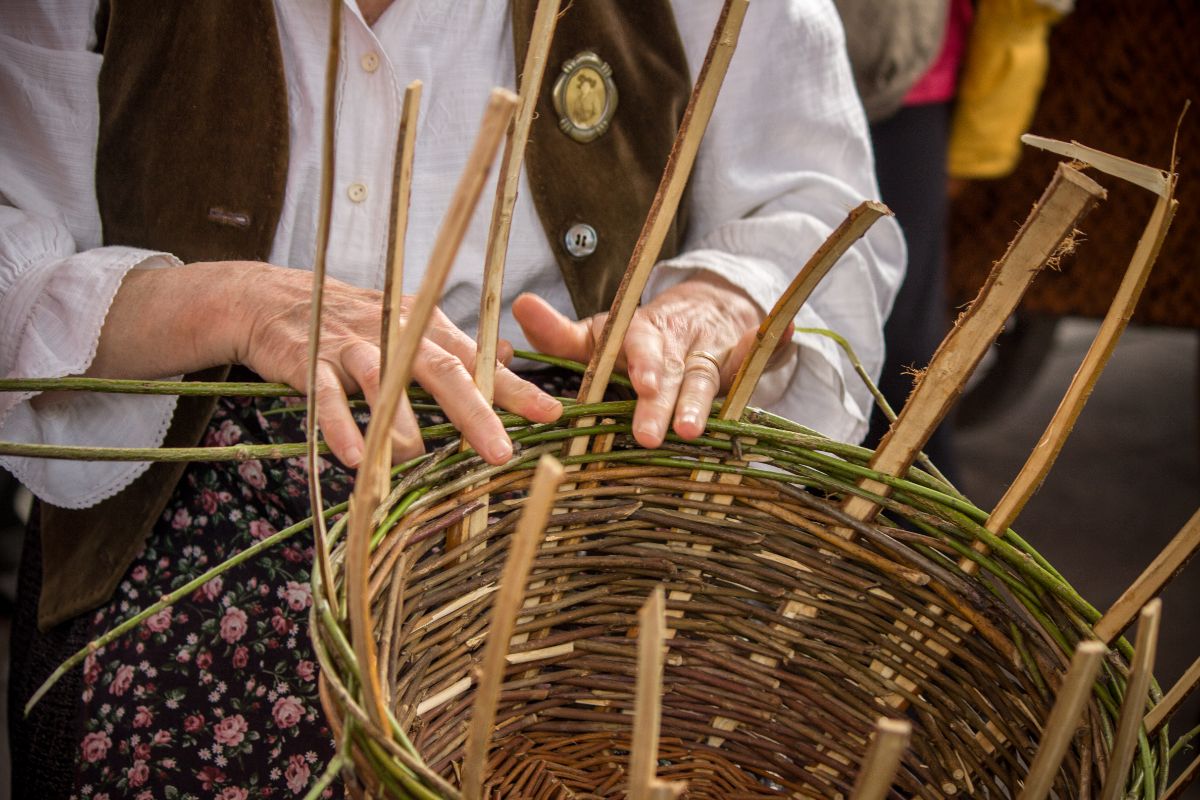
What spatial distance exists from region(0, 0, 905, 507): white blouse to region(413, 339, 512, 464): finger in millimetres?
208

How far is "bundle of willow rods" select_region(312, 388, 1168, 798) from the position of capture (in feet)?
1.55

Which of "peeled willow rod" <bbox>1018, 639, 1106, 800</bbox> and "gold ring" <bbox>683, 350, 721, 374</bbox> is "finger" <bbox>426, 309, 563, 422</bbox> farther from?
"peeled willow rod" <bbox>1018, 639, 1106, 800</bbox>

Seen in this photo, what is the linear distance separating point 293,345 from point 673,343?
0.21 metres

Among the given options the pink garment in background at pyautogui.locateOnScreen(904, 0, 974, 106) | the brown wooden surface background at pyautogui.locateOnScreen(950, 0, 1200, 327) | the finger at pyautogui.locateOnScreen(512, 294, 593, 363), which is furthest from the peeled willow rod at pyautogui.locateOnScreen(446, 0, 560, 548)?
the brown wooden surface background at pyautogui.locateOnScreen(950, 0, 1200, 327)

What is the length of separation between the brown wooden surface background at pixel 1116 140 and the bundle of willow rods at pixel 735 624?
1157mm

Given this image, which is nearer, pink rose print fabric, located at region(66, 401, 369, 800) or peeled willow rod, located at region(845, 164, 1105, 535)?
peeled willow rod, located at region(845, 164, 1105, 535)

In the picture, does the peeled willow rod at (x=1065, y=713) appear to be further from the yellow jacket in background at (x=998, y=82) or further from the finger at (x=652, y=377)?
the yellow jacket in background at (x=998, y=82)

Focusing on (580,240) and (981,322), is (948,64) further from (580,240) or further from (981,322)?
(981,322)

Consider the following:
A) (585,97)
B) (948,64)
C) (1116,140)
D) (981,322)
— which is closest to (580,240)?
(585,97)

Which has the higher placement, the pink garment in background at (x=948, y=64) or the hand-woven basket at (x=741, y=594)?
the pink garment in background at (x=948, y=64)

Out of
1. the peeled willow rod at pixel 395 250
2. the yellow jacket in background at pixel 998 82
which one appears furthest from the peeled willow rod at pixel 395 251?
the yellow jacket in background at pixel 998 82

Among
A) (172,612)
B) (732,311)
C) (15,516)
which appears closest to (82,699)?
(172,612)

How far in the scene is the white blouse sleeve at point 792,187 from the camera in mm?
709

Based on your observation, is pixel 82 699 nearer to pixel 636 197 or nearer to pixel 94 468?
pixel 94 468
